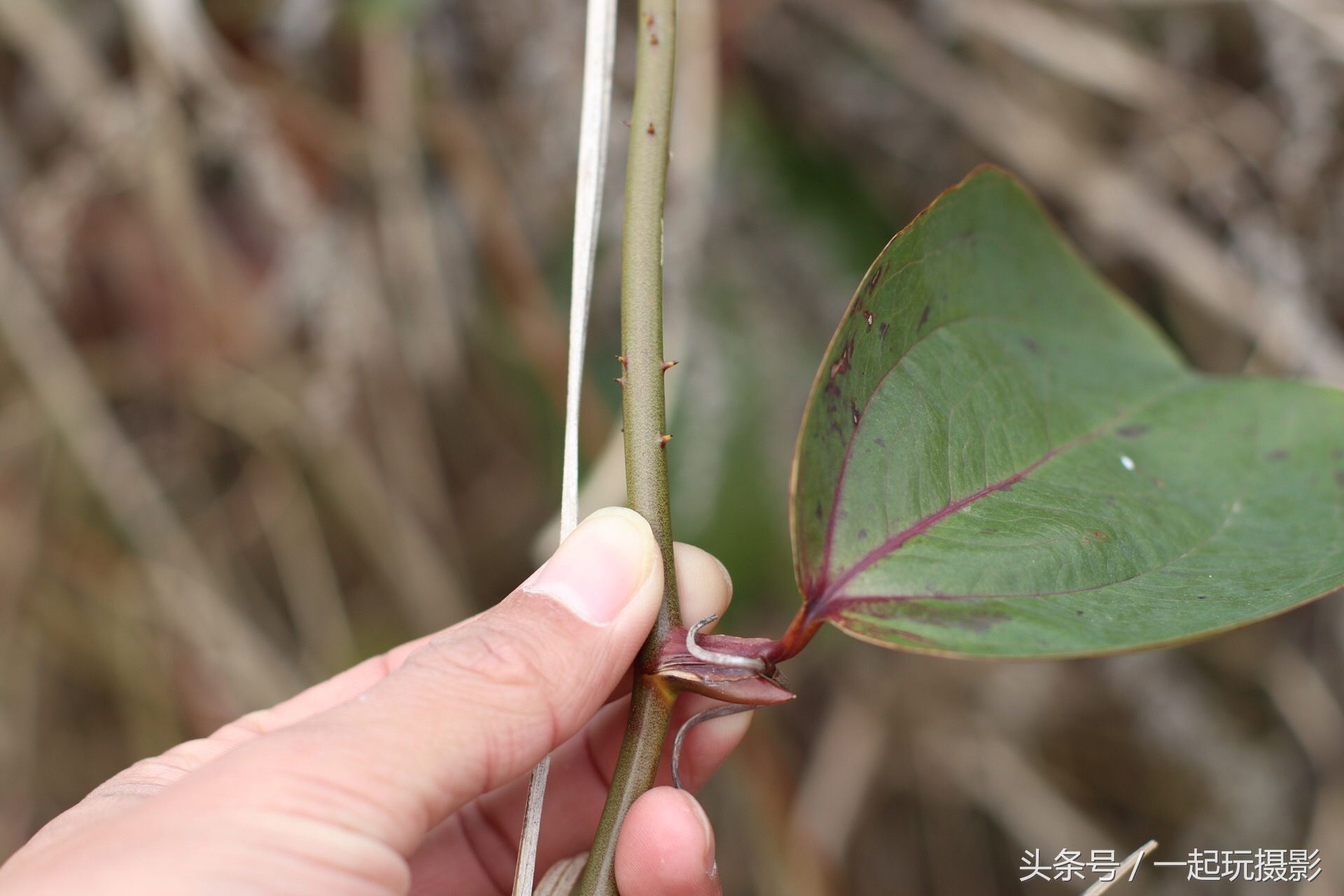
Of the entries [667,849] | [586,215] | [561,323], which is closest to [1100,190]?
[561,323]

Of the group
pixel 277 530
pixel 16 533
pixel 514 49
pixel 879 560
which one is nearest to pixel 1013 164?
pixel 514 49

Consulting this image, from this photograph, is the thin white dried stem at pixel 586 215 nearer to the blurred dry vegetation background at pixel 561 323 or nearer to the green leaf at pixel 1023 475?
the green leaf at pixel 1023 475

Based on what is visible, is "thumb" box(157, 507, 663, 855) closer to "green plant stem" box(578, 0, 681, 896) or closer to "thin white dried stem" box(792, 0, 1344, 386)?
"green plant stem" box(578, 0, 681, 896)

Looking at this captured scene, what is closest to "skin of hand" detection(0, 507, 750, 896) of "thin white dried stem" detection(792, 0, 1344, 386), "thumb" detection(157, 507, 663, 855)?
"thumb" detection(157, 507, 663, 855)

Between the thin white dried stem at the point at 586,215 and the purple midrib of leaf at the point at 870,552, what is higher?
the thin white dried stem at the point at 586,215

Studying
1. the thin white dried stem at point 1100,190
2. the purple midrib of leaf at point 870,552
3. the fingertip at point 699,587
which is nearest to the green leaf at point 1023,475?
the purple midrib of leaf at point 870,552

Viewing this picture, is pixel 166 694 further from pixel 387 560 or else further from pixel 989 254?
pixel 989 254

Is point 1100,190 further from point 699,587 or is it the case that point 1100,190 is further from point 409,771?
point 409,771
